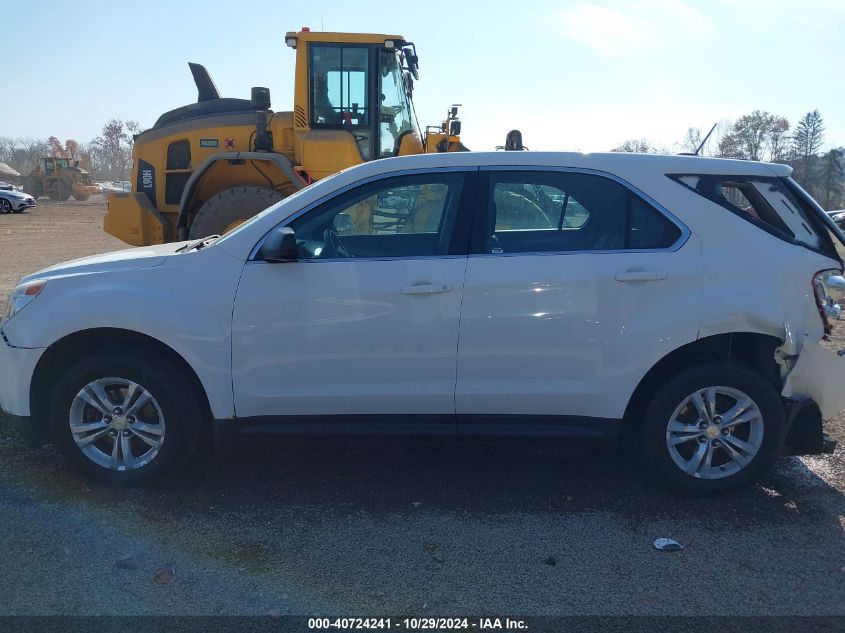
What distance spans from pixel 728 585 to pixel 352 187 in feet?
9.04

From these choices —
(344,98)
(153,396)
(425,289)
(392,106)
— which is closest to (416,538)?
(425,289)

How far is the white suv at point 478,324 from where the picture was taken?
3887mm

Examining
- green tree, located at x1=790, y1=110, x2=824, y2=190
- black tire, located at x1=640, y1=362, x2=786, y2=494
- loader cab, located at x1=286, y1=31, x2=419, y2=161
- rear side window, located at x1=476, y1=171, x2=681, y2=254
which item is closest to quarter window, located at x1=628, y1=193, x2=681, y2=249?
rear side window, located at x1=476, y1=171, x2=681, y2=254

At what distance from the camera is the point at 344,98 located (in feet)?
30.0

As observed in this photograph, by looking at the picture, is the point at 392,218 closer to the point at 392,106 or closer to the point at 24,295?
the point at 24,295

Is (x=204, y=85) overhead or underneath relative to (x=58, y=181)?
overhead

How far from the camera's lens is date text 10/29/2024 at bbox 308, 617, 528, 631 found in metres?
2.90

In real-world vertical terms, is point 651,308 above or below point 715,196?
below

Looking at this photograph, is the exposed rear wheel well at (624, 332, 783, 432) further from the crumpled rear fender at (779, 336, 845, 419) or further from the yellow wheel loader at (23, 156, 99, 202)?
the yellow wheel loader at (23, 156, 99, 202)

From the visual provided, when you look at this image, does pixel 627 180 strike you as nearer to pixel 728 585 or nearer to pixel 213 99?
pixel 728 585

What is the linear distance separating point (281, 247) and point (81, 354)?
1.39 m

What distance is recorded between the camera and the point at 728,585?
3215 mm

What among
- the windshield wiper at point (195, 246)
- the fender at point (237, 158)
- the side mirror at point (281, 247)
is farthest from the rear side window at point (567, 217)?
the fender at point (237, 158)

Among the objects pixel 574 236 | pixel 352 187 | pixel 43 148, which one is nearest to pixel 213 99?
pixel 352 187
